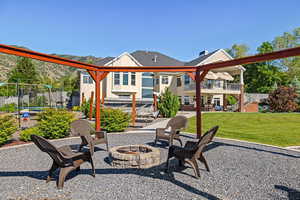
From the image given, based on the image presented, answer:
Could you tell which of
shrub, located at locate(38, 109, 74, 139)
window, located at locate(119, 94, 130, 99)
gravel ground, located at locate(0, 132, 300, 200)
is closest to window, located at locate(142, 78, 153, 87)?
window, located at locate(119, 94, 130, 99)

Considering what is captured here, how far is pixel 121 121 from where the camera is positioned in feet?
32.8

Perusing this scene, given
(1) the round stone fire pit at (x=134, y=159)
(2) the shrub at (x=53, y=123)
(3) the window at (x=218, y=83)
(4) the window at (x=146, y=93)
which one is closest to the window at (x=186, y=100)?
(3) the window at (x=218, y=83)

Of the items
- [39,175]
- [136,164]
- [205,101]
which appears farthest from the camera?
[205,101]

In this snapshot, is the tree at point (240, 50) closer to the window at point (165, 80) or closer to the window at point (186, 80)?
the window at point (186, 80)

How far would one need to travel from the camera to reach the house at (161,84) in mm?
26016

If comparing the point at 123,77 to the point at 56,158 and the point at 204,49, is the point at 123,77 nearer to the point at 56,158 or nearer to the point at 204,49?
the point at 204,49

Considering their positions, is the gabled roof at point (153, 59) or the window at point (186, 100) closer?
the window at point (186, 100)

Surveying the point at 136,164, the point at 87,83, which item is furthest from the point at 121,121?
the point at 87,83

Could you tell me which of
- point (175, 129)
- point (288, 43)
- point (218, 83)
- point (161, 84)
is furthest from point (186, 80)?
point (288, 43)

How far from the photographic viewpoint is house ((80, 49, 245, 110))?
85.4ft

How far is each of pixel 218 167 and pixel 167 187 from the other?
179 centimetres

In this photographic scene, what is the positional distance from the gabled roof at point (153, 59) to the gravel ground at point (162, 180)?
980 inches

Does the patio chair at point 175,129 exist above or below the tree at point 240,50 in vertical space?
below

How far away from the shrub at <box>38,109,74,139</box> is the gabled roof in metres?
21.7
